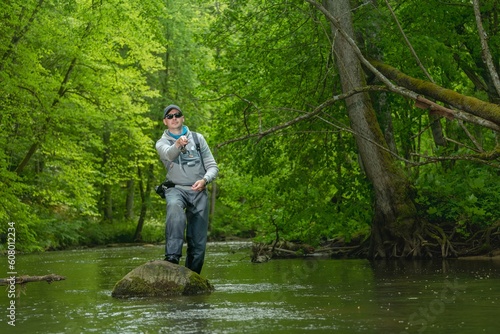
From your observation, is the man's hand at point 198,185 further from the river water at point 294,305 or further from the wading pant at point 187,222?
the river water at point 294,305

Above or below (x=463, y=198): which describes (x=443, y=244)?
below

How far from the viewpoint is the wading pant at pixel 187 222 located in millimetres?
→ 9938

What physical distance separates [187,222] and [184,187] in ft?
1.45

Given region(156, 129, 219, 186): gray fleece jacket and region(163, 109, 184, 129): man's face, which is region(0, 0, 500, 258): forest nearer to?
region(156, 129, 219, 186): gray fleece jacket

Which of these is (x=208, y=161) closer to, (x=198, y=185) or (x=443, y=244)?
(x=198, y=185)

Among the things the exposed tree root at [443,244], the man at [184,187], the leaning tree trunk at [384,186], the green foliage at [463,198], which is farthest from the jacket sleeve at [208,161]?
the green foliage at [463,198]

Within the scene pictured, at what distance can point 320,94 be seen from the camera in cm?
1675

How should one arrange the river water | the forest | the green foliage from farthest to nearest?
the green foliage < the forest < the river water

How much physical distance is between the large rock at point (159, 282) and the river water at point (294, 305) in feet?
0.83

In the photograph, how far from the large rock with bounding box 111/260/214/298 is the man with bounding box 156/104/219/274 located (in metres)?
0.28

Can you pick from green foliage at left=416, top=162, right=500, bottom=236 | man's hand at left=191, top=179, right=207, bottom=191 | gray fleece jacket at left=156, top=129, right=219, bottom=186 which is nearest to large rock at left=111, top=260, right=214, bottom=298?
man's hand at left=191, top=179, right=207, bottom=191

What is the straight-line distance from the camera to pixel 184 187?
10.2m

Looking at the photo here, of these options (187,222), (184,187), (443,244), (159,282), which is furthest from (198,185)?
(443,244)

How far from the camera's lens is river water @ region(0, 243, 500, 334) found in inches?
256
